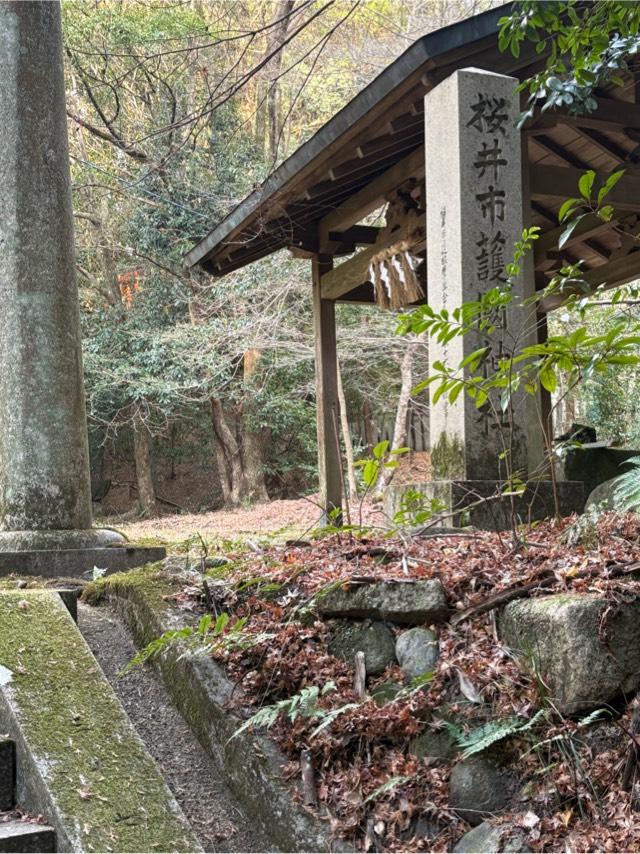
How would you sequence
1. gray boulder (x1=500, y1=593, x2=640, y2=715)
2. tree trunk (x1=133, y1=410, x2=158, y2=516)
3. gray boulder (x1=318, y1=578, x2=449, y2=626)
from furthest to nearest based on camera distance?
tree trunk (x1=133, y1=410, x2=158, y2=516) → gray boulder (x1=318, y1=578, x2=449, y2=626) → gray boulder (x1=500, y1=593, x2=640, y2=715)

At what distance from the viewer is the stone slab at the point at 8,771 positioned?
258 cm

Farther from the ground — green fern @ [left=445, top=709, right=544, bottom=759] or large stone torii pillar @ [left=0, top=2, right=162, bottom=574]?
large stone torii pillar @ [left=0, top=2, right=162, bottom=574]

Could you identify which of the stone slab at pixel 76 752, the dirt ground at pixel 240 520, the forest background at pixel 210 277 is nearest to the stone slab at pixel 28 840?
the stone slab at pixel 76 752

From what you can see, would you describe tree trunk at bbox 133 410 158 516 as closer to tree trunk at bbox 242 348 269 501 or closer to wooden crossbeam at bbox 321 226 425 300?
tree trunk at bbox 242 348 269 501

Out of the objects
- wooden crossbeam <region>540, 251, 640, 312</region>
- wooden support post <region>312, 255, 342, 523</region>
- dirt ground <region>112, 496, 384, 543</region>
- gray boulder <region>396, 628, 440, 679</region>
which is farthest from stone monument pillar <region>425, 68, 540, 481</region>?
dirt ground <region>112, 496, 384, 543</region>

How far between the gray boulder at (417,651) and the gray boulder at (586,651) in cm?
35

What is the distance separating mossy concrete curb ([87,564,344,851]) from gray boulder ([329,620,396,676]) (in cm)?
40

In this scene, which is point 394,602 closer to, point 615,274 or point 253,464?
point 615,274

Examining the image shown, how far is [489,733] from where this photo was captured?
2.35m

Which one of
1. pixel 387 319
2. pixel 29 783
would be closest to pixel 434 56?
pixel 29 783

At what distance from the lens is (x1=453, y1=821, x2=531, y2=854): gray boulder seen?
6.92 ft

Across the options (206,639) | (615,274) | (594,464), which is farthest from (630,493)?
(615,274)

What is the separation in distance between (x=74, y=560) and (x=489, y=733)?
10.1ft

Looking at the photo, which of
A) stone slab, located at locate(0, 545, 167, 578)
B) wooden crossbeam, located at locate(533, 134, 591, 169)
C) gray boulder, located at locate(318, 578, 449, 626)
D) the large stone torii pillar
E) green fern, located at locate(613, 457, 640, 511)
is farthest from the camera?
wooden crossbeam, located at locate(533, 134, 591, 169)
